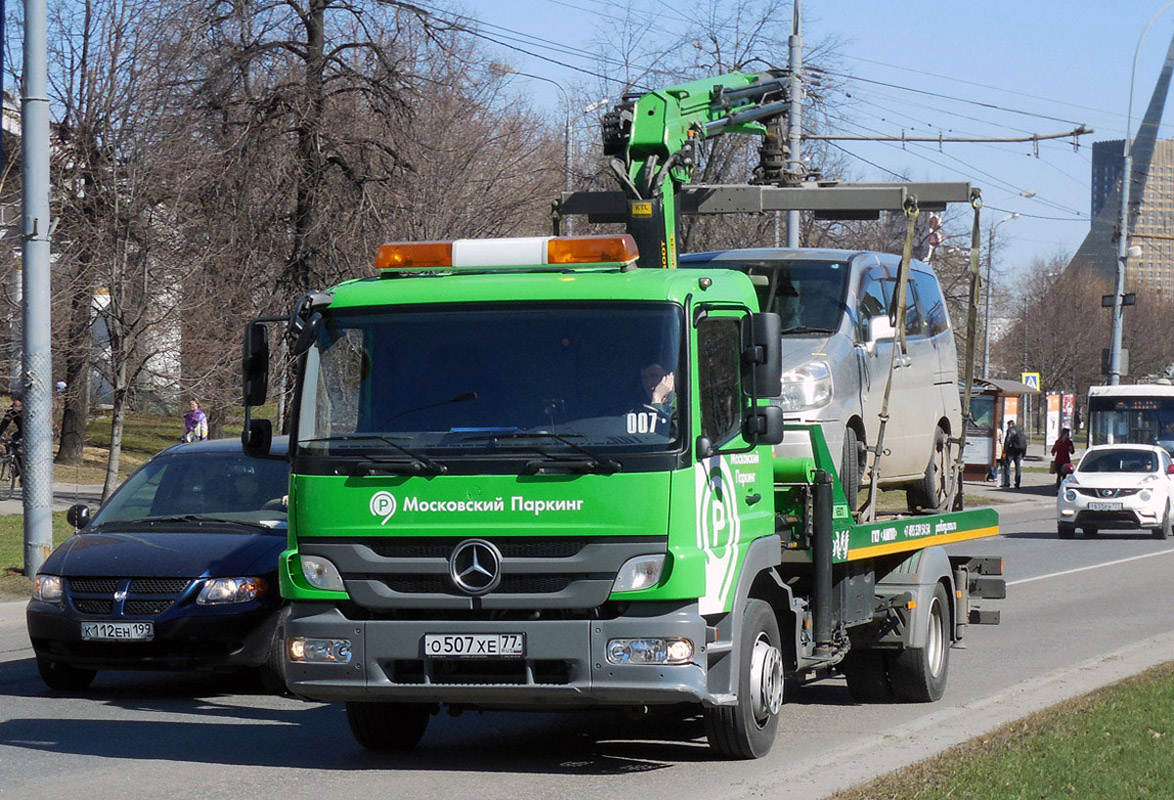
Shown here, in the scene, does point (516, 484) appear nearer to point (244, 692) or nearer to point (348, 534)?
point (348, 534)

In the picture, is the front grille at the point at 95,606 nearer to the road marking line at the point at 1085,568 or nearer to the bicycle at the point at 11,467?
the road marking line at the point at 1085,568

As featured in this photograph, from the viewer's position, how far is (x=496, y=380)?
25.4 feet

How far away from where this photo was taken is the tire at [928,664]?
10234mm

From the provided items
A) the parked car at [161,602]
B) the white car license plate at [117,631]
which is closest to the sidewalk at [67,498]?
the parked car at [161,602]

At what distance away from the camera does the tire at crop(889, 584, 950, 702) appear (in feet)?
33.6

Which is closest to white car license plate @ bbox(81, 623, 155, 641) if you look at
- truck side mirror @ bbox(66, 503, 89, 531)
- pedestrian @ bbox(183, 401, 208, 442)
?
truck side mirror @ bbox(66, 503, 89, 531)

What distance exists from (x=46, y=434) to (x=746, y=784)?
443 inches

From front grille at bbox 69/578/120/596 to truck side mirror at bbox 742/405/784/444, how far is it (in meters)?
4.49

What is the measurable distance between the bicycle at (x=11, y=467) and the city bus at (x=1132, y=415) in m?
23.7

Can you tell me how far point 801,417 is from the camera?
9.89 meters

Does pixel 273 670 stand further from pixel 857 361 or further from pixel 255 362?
pixel 857 361

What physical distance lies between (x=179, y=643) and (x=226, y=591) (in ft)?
1.39

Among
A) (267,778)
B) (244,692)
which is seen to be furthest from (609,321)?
(244,692)

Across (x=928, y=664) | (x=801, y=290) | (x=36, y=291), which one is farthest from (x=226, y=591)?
(x=36, y=291)
